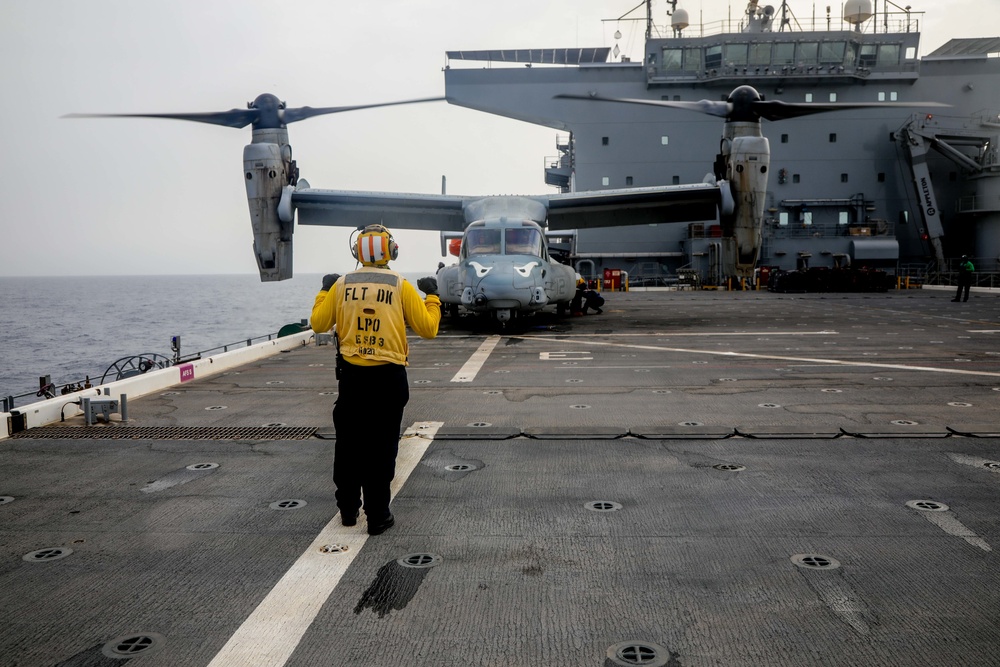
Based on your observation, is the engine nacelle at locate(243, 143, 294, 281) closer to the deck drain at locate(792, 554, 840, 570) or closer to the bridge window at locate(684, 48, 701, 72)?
the deck drain at locate(792, 554, 840, 570)

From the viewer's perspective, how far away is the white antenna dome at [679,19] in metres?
45.6

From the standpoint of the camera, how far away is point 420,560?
14.0 ft

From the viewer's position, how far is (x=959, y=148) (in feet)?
160

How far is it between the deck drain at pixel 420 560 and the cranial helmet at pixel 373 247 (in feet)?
6.85

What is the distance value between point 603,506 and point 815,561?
4.96 feet

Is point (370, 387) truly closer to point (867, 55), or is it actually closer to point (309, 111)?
point (309, 111)

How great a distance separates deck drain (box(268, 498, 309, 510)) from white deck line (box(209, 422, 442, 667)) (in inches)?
16.3

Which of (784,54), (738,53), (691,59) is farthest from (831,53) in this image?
(691,59)

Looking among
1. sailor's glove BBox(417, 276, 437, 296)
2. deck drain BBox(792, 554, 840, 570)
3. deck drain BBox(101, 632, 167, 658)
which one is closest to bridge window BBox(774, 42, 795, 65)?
sailor's glove BBox(417, 276, 437, 296)

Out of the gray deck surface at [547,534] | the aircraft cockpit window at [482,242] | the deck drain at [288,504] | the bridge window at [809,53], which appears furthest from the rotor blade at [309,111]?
the bridge window at [809,53]

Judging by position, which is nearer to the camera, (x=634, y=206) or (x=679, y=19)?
(x=634, y=206)

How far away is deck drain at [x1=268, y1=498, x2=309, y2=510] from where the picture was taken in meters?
5.30

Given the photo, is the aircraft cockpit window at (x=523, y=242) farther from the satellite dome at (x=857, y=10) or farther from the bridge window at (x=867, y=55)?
the satellite dome at (x=857, y=10)

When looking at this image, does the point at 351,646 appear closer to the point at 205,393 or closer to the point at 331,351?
the point at 205,393
